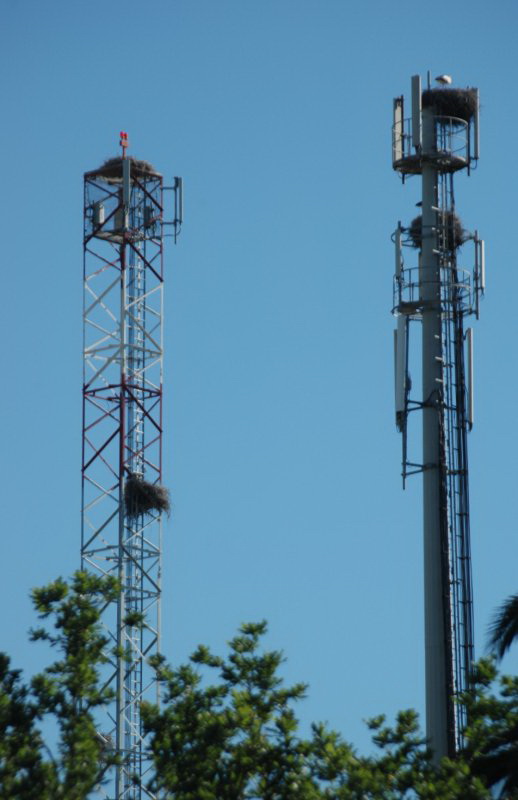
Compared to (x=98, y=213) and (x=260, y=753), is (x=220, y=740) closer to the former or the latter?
(x=260, y=753)

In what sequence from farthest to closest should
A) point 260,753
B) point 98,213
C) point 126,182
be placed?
point 98,213 → point 126,182 → point 260,753

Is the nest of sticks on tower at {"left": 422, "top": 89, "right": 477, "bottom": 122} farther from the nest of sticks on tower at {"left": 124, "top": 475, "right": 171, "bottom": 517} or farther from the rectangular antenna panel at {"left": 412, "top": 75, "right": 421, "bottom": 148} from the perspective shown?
the nest of sticks on tower at {"left": 124, "top": 475, "right": 171, "bottom": 517}

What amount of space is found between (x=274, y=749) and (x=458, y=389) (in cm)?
Answer: 1145

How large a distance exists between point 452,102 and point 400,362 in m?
6.11

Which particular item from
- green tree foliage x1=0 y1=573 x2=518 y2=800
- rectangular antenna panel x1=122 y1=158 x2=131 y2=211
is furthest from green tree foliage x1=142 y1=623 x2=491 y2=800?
rectangular antenna panel x1=122 y1=158 x2=131 y2=211

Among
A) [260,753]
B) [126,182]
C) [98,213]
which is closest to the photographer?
[260,753]

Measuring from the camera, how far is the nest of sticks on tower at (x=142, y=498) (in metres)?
73.1

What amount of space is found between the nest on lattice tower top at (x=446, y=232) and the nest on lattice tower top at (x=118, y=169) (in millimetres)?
13732

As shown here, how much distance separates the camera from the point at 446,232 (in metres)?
63.1

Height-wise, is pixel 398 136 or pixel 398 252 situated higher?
pixel 398 136

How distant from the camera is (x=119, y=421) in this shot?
73.8m

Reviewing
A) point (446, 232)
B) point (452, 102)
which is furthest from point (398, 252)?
point (452, 102)

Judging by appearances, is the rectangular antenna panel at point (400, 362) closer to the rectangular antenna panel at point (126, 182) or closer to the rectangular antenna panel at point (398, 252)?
the rectangular antenna panel at point (398, 252)

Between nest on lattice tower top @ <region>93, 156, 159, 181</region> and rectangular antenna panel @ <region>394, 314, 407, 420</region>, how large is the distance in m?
14.8
